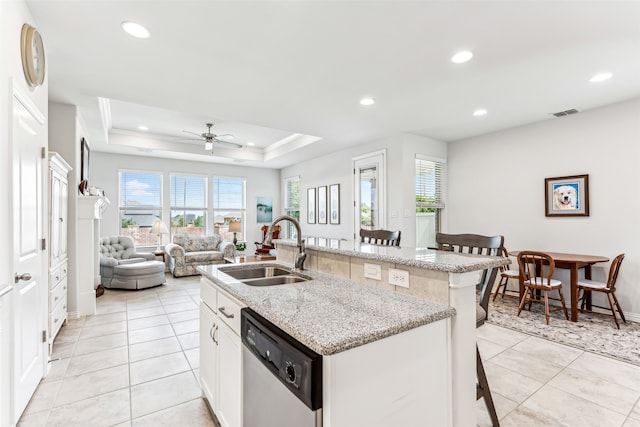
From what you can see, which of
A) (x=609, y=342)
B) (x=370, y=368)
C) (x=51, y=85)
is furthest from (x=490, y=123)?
(x=51, y=85)

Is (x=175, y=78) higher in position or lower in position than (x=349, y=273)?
higher

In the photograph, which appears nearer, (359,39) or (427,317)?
(427,317)

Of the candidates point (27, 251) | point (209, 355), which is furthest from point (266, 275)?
point (27, 251)

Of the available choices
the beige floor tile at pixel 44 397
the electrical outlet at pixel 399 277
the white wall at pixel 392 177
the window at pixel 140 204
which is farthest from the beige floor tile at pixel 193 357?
the window at pixel 140 204

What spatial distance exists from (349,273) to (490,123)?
A: 3882 millimetres

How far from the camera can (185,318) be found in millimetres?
3785

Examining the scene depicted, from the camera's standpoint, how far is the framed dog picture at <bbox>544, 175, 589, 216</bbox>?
3.99m

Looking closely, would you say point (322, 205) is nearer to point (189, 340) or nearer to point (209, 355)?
point (189, 340)

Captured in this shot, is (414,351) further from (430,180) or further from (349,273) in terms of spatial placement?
(430,180)

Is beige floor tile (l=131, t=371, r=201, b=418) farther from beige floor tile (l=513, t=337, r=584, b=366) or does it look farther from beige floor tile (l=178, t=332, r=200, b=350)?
beige floor tile (l=513, t=337, r=584, b=366)

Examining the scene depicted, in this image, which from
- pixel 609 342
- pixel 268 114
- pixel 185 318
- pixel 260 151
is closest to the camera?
pixel 609 342

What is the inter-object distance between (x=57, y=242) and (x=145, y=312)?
1.40 metres

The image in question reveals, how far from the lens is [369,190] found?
552cm

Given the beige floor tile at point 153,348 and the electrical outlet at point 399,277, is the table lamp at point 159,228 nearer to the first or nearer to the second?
the beige floor tile at point 153,348
